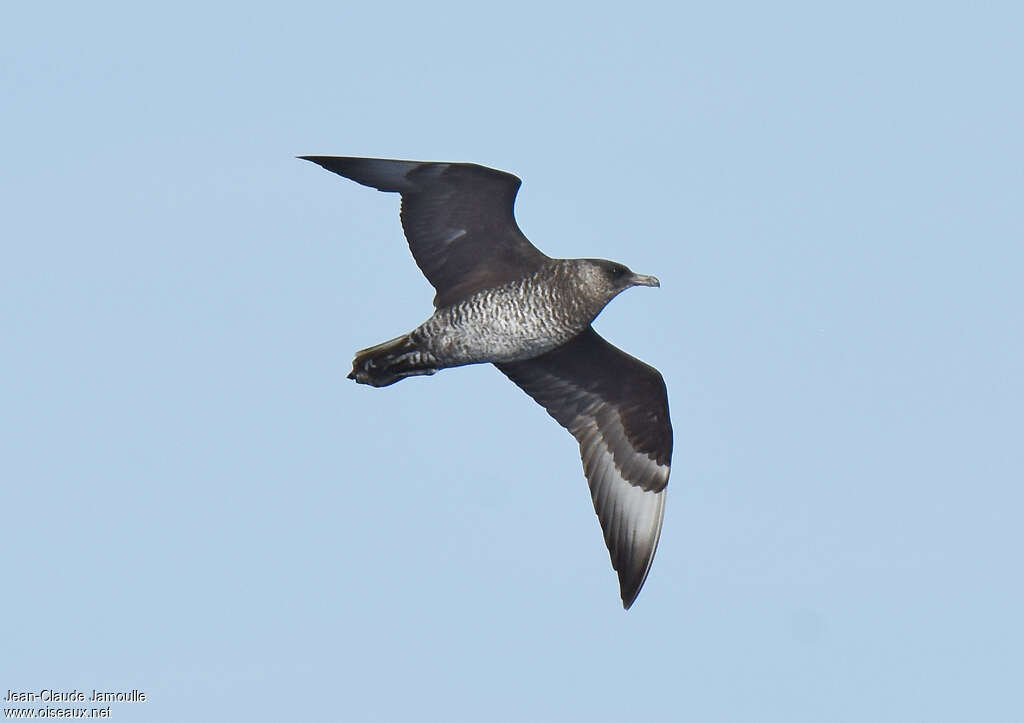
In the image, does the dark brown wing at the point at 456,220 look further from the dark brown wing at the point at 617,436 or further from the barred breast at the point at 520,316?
the dark brown wing at the point at 617,436

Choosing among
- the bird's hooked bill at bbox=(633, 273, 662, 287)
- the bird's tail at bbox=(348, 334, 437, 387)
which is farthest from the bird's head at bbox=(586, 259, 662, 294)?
the bird's tail at bbox=(348, 334, 437, 387)

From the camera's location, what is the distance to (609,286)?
34.7 ft

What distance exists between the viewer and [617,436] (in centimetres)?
1173

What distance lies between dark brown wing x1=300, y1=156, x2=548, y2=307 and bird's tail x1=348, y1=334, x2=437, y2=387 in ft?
1.33

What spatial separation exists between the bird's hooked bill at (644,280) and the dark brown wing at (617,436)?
3.24 ft

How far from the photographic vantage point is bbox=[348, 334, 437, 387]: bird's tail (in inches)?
422

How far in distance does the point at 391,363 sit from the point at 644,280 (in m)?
1.93

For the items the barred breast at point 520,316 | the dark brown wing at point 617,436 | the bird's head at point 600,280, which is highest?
the bird's head at point 600,280

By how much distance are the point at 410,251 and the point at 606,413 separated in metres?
2.15

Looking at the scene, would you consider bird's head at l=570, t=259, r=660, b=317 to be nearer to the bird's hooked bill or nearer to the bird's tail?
the bird's hooked bill

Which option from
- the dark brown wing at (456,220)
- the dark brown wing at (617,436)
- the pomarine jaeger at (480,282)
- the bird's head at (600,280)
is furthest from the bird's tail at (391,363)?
the bird's head at (600,280)

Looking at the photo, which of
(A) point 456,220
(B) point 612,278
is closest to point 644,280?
(B) point 612,278

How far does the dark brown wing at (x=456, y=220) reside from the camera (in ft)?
33.7

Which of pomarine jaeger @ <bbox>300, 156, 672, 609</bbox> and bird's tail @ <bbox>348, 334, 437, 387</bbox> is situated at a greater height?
pomarine jaeger @ <bbox>300, 156, 672, 609</bbox>
